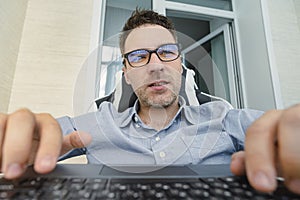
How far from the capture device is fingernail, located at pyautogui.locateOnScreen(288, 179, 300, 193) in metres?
0.22

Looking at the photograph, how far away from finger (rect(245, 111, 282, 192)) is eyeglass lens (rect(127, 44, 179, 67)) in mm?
530

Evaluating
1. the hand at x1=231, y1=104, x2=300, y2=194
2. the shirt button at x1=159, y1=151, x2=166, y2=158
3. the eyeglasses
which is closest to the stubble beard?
the eyeglasses

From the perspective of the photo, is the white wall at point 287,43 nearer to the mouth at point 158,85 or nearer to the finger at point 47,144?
the mouth at point 158,85

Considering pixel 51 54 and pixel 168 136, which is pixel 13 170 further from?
pixel 51 54

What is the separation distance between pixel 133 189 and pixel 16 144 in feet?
0.52

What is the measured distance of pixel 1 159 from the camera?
26 centimetres

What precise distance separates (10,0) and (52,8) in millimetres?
227

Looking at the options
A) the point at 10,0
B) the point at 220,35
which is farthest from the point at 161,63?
the point at 220,35

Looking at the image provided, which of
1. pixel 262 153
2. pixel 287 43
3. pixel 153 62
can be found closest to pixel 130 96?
pixel 153 62

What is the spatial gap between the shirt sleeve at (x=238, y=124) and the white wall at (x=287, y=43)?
615mm

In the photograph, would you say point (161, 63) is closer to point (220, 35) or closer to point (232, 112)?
point (232, 112)

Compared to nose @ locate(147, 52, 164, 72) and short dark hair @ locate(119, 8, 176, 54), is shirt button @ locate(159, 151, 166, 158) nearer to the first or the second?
nose @ locate(147, 52, 164, 72)

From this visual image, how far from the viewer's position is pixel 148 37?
77cm

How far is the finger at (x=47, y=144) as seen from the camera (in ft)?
0.84
